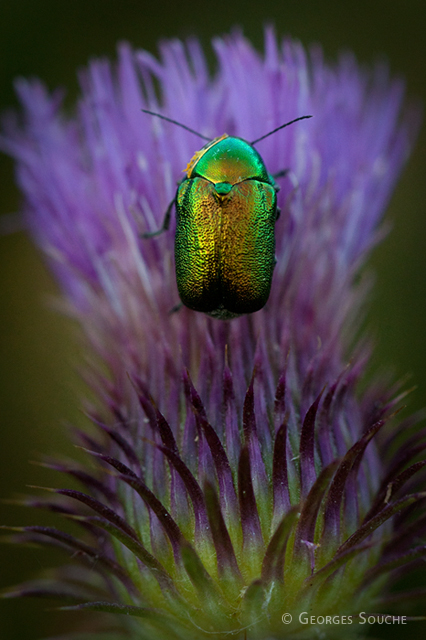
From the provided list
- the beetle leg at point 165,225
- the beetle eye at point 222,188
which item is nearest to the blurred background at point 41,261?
the beetle leg at point 165,225

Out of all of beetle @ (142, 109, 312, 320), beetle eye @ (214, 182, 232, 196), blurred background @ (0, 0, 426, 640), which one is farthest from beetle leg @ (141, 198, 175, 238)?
blurred background @ (0, 0, 426, 640)

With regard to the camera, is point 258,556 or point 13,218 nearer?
point 258,556

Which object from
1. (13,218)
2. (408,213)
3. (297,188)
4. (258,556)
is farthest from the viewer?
(408,213)

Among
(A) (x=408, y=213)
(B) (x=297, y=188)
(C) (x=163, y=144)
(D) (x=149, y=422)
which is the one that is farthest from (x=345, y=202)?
(A) (x=408, y=213)

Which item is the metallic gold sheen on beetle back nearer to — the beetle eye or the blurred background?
the beetle eye

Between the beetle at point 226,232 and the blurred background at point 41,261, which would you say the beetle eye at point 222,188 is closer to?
the beetle at point 226,232

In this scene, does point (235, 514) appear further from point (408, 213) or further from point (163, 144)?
point (408, 213)

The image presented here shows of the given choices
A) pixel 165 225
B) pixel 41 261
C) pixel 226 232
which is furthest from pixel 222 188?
pixel 41 261

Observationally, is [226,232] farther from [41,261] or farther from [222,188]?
[41,261]
